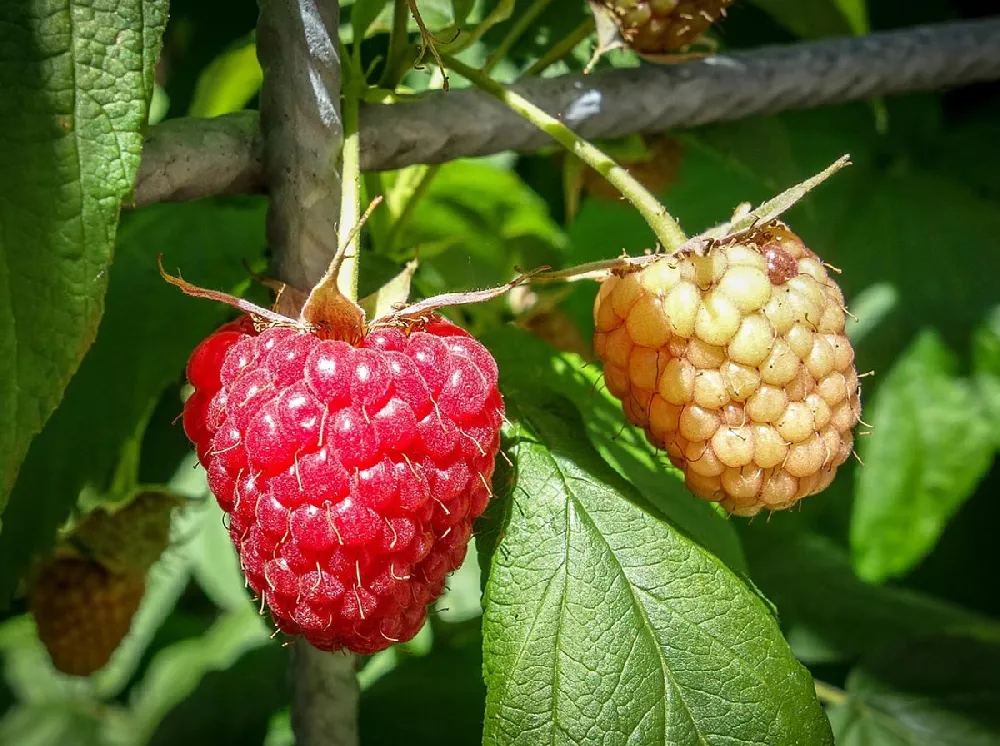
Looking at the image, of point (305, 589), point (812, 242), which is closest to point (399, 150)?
point (305, 589)

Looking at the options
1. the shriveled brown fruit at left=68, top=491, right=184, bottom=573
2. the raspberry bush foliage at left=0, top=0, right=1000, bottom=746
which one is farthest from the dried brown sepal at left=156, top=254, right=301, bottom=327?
the shriveled brown fruit at left=68, top=491, right=184, bottom=573

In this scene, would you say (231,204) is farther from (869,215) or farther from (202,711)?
(869,215)

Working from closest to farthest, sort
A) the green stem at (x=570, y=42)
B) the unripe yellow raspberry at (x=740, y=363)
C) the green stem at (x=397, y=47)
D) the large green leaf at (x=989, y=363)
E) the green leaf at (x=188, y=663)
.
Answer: the unripe yellow raspberry at (x=740, y=363), the green stem at (x=397, y=47), the green stem at (x=570, y=42), the large green leaf at (x=989, y=363), the green leaf at (x=188, y=663)

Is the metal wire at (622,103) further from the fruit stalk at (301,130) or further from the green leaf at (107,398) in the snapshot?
the green leaf at (107,398)

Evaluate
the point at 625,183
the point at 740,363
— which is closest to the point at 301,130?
the point at 625,183

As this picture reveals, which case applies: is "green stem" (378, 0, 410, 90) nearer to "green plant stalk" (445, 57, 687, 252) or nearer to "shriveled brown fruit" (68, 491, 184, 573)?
"green plant stalk" (445, 57, 687, 252)

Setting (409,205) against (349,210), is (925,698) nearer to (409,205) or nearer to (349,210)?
(409,205)

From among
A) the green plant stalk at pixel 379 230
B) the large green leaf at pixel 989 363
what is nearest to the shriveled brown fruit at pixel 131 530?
the green plant stalk at pixel 379 230
